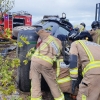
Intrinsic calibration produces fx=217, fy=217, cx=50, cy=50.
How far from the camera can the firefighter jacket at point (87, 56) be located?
272cm

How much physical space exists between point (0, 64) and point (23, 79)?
2178 millimetres

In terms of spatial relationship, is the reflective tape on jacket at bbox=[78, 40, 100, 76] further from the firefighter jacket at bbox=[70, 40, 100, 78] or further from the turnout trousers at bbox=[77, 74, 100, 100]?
the turnout trousers at bbox=[77, 74, 100, 100]

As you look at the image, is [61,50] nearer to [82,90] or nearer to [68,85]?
[68,85]

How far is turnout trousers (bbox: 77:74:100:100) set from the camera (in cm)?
271

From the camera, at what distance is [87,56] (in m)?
2.78

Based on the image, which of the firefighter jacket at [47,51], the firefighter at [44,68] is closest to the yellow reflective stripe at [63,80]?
the firefighter at [44,68]

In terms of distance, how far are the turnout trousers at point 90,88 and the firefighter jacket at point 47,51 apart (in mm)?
760

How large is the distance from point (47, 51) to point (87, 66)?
0.83 m

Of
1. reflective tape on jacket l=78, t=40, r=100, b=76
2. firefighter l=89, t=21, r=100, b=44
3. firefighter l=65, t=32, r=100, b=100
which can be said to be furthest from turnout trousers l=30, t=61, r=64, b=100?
firefighter l=89, t=21, r=100, b=44

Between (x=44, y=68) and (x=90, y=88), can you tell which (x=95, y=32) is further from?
(x=90, y=88)

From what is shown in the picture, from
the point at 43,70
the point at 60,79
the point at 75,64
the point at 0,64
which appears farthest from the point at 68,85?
the point at 0,64

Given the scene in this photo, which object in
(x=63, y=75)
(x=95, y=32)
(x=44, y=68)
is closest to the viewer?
(x=44, y=68)

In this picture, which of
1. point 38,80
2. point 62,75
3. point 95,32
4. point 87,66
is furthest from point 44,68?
point 95,32

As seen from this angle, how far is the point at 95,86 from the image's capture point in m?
2.74
